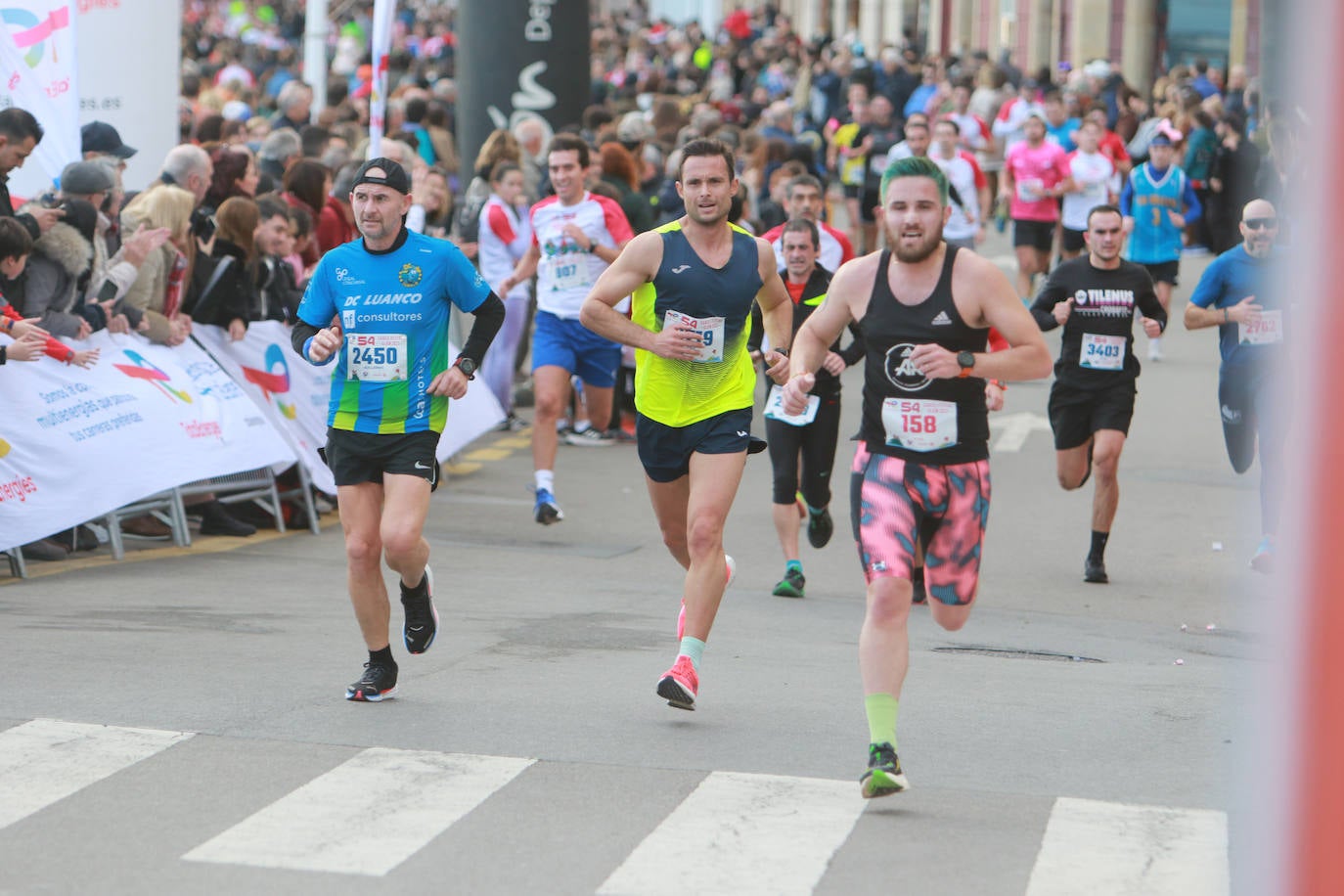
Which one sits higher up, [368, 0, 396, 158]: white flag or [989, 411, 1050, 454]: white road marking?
[368, 0, 396, 158]: white flag

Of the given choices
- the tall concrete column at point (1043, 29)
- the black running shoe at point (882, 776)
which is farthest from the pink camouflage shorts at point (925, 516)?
the tall concrete column at point (1043, 29)

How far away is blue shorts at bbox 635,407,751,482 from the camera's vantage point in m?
6.77

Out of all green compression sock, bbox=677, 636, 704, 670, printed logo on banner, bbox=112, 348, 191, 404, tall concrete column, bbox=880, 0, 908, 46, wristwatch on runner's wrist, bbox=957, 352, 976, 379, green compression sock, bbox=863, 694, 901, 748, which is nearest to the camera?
green compression sock, bbox=863, 694, 901, 748

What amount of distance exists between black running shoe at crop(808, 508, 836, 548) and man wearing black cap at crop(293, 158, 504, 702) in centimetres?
335

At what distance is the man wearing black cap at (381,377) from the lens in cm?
652

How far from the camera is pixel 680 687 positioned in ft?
20.4

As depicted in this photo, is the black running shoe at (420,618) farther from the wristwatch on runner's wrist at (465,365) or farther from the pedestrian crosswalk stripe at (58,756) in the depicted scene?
the pedestrian crosswalk stripe at (58,756)

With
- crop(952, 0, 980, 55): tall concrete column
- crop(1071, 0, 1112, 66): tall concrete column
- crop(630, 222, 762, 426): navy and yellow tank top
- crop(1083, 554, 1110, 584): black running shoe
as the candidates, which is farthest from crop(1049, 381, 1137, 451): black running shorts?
crop(952, 0, 980, 55): tall concrete column

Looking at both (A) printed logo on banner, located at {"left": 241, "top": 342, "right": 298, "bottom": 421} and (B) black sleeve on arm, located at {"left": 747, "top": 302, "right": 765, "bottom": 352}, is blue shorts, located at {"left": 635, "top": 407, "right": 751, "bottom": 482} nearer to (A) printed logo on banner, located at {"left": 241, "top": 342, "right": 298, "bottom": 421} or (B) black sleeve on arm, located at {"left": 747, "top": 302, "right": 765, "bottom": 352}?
(B) black sleeve on arm, located at {"left": 747, "top": 302, "right": 765, "bottom": 352}

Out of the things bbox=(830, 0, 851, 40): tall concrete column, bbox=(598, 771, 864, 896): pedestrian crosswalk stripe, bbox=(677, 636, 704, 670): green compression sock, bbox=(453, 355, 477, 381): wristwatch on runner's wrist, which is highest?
bbox=(830, 0, 851, 40): tall concrete column

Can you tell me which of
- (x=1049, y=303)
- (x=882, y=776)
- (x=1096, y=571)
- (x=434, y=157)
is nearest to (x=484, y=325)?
(x=882, y=776)

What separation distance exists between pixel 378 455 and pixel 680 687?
1339mm

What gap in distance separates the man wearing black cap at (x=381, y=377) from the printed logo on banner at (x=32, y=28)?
15.6 ft

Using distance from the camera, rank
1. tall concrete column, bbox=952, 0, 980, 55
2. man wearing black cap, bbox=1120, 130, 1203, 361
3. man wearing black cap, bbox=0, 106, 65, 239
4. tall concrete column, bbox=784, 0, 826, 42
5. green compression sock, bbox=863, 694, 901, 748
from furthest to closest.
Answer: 1. tall concrete column, bbox=784, 0, 826, 42
2. tall concrete column, bbox=952, 0, 980, 55
3. man wearing black cap, bbox=1120, 130, 1203, 361
4. man wearing black cap, bbox=0, 106, 65, 239
5. green compression sock, bbox=863, 694, 901, 748
